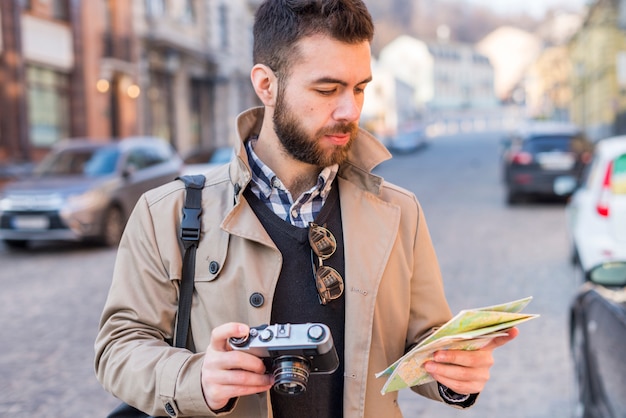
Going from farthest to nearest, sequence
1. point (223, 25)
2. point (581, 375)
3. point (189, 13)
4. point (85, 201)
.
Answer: point (223, 25) < point (189, 13) < point (85, 201) < point (581, 375)

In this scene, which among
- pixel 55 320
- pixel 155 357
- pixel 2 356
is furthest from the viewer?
pixel 55 320

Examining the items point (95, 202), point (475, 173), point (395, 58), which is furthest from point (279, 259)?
point (395, 58)

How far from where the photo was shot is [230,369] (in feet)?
5.29

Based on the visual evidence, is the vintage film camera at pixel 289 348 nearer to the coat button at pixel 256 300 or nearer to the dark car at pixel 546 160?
the coat button at pixel 256 300

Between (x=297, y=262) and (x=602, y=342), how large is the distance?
85.6 inches

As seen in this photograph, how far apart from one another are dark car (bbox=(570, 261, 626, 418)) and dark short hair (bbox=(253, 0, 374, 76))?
6.52 ft

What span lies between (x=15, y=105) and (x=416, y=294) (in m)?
19.5

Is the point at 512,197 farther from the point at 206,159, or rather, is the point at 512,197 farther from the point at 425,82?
the point at 425,82

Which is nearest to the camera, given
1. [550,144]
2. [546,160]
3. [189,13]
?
[546,160]

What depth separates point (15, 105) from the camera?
19.5 m

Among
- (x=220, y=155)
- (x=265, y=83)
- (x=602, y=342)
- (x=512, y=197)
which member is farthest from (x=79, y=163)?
(x=265, y=83)

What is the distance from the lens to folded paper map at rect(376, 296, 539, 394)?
167 cm

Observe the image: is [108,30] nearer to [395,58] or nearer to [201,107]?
[201,107]

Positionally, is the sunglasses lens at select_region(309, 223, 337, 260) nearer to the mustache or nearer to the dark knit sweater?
the dark knit sweater
